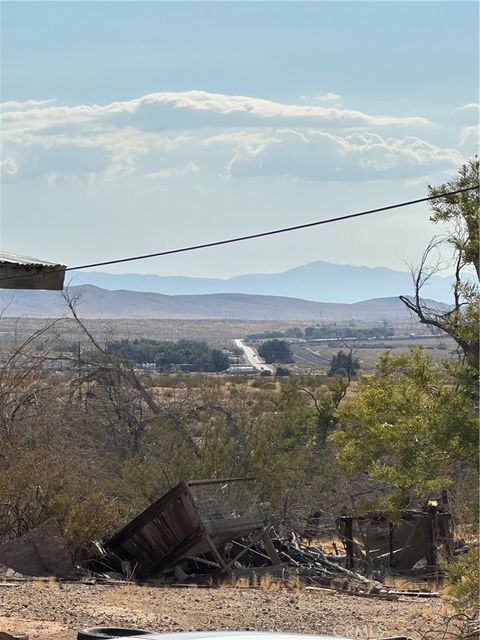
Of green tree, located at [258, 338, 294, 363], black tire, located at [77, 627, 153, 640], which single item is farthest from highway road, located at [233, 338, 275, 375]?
black tire, located at [77, 627, 153, 640]

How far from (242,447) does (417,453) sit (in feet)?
46.1

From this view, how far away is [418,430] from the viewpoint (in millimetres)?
13164

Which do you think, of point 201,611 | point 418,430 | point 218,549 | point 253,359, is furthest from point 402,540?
point 253,359

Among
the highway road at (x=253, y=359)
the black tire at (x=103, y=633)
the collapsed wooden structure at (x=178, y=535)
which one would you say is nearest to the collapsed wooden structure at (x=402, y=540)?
the collapsed wooden structure at (x=178, y=535)

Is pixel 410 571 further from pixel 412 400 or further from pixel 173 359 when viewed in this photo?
pixel 173 359

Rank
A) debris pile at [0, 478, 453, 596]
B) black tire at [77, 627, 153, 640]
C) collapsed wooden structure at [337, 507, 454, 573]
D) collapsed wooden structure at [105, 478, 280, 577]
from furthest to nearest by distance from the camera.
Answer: collapsed wooden structure at [337, 507, 454, 573] < collapsed wooden structure at [105, 478, 280, 577] < debris pile at [0, 478, 453, 596] < black tire at [77, 627, 153, 640]

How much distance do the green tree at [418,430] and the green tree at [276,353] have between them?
325 ft

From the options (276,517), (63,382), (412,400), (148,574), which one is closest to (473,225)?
(412,400)

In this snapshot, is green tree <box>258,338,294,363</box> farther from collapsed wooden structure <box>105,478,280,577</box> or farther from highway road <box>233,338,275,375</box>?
collapsed wooden structure <box>105,478,280,577</box>

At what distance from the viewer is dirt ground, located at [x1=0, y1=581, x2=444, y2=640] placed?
534 inches

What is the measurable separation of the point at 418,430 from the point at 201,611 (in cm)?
407

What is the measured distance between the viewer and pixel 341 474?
93.4ft

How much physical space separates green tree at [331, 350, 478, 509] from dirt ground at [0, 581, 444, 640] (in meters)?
1.66

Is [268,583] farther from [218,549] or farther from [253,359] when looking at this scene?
[253,359]
